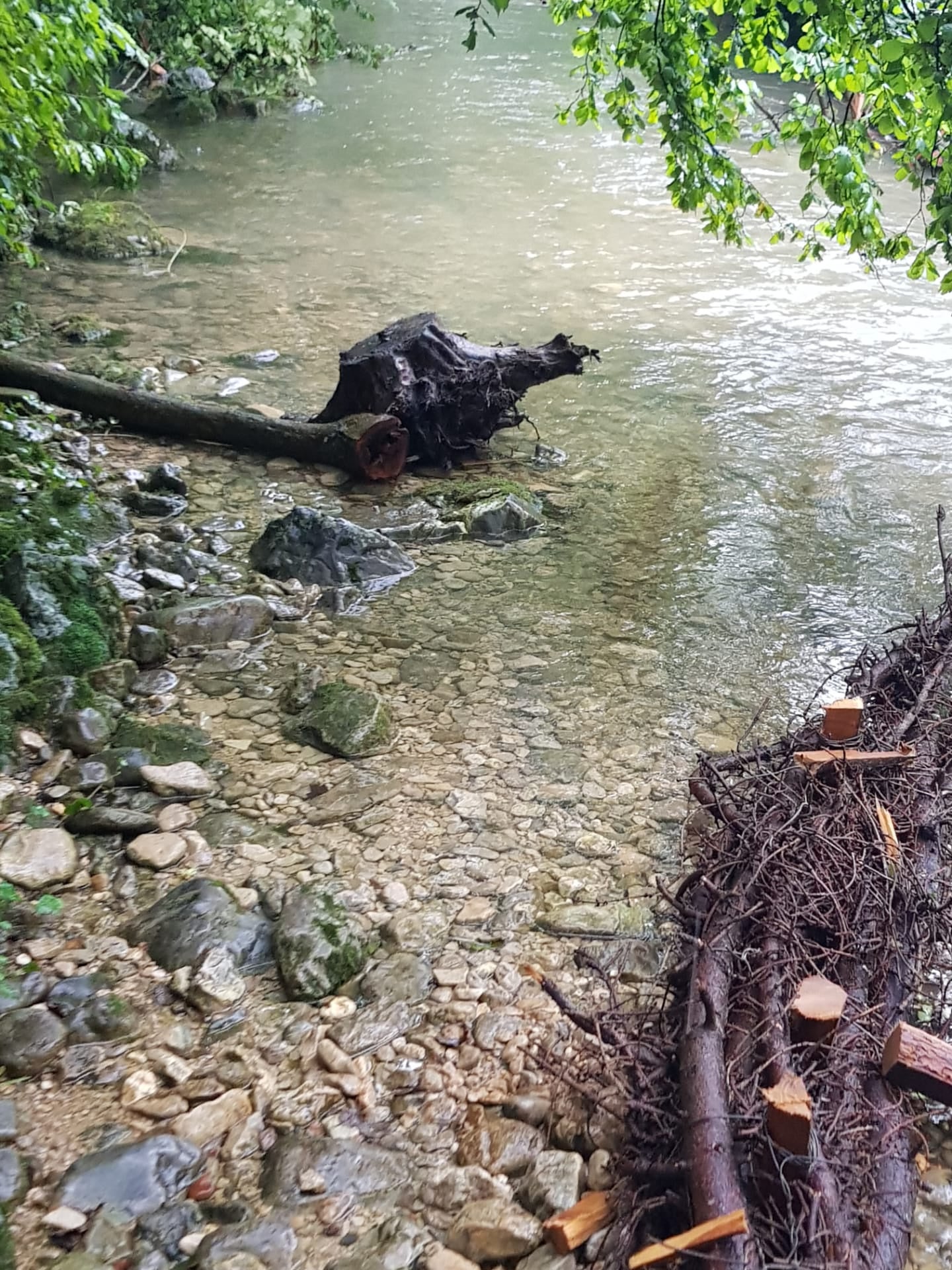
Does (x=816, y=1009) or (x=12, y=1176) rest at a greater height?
(x=816, y=1009)

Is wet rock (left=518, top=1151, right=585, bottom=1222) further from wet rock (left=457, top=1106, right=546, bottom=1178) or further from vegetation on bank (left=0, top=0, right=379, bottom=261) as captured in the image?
vegetation on bank (left=0, top=0, right=379, bottom=261)

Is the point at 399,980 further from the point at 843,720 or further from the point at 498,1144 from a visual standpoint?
the point at 843,720

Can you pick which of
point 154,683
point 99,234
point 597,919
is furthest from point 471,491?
point 99,234

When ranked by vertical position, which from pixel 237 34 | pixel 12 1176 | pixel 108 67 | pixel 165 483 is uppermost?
pixel 237 34

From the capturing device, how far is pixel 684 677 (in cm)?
442

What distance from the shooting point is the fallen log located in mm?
6211

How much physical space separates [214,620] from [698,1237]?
325cm

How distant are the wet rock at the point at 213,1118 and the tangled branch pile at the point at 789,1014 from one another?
848 millimetres

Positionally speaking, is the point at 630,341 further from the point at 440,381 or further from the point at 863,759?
the point at 863,759

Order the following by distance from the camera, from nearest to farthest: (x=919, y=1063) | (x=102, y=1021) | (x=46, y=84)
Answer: (x=919, y=1063) → (x=102, y=1021) → (x=46, y=84)

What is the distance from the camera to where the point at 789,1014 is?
2.15m

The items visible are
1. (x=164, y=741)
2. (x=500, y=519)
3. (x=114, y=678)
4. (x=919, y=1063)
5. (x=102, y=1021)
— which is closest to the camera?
(x=919, y=1063)

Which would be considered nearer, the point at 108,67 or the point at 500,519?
the point at 500,519

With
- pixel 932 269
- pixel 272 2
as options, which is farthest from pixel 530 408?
pixel 272 2
